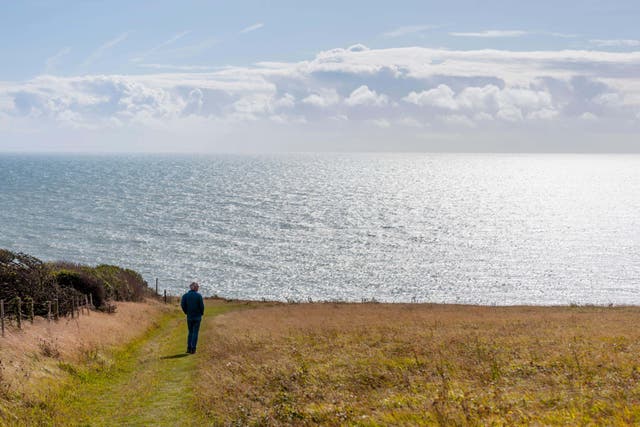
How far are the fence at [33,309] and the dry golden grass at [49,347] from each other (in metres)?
0.33

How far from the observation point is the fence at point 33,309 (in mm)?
18277

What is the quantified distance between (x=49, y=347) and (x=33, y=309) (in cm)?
496

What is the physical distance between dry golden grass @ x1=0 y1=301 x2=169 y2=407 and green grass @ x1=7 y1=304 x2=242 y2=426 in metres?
0.38

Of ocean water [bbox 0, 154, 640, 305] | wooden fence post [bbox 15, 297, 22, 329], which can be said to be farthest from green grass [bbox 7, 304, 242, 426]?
ocean water [bbox 0, 154, 640, 305]

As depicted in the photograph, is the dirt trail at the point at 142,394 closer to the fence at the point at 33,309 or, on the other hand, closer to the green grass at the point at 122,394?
the green grass at the point at 122,394

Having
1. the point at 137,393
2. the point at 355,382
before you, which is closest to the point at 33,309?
the point at 137,393

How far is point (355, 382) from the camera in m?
13.1

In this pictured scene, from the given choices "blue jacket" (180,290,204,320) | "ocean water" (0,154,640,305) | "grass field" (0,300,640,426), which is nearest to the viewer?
"grass field" (0,300,640,426)

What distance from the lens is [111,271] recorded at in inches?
1912

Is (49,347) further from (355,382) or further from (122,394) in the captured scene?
(355,382)

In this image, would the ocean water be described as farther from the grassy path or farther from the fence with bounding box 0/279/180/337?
the grassy path

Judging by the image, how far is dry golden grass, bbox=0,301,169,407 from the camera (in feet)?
44.4

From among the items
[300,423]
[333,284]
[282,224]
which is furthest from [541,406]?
[282,224]

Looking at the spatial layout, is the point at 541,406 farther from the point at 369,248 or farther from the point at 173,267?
the point at 369,248
